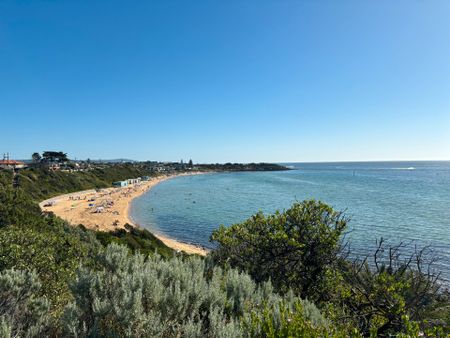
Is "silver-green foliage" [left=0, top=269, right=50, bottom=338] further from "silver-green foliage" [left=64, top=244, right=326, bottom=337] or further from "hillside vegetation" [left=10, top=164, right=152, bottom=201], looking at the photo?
"hillside vegetation" [left=10, top=164, right=152, bottom=201]

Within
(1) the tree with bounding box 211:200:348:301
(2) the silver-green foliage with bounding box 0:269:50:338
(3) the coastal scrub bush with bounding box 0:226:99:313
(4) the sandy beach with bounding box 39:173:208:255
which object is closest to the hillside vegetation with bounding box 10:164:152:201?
(4) the sandy beach with bounding box 39:173:208:255

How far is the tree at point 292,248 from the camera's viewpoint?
25.4 feet

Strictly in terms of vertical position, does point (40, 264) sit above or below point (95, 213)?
above

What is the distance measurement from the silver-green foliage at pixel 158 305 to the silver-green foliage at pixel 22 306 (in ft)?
1.78

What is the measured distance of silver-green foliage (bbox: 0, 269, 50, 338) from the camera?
3.86 meters

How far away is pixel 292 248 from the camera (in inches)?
317

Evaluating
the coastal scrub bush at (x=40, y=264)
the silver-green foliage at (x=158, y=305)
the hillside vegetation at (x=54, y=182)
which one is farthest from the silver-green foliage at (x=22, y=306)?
the hillside vegetation at (x=54, y=182)

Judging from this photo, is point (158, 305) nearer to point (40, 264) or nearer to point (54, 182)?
point (40, 264)

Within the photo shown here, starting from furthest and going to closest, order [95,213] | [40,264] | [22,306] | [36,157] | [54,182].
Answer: [36,157], [54,182], [95,213], [40,264], [22,306]

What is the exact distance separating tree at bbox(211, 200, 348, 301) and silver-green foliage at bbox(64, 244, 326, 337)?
2.43 metres

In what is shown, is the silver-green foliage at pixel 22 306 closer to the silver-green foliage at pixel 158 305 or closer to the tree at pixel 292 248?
the silver-green foliage at pixel 158 305

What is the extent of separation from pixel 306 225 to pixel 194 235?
36.3 m

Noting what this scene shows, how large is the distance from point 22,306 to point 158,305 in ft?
7.97

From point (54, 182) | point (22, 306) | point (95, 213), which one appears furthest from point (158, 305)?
point (54, 182)
